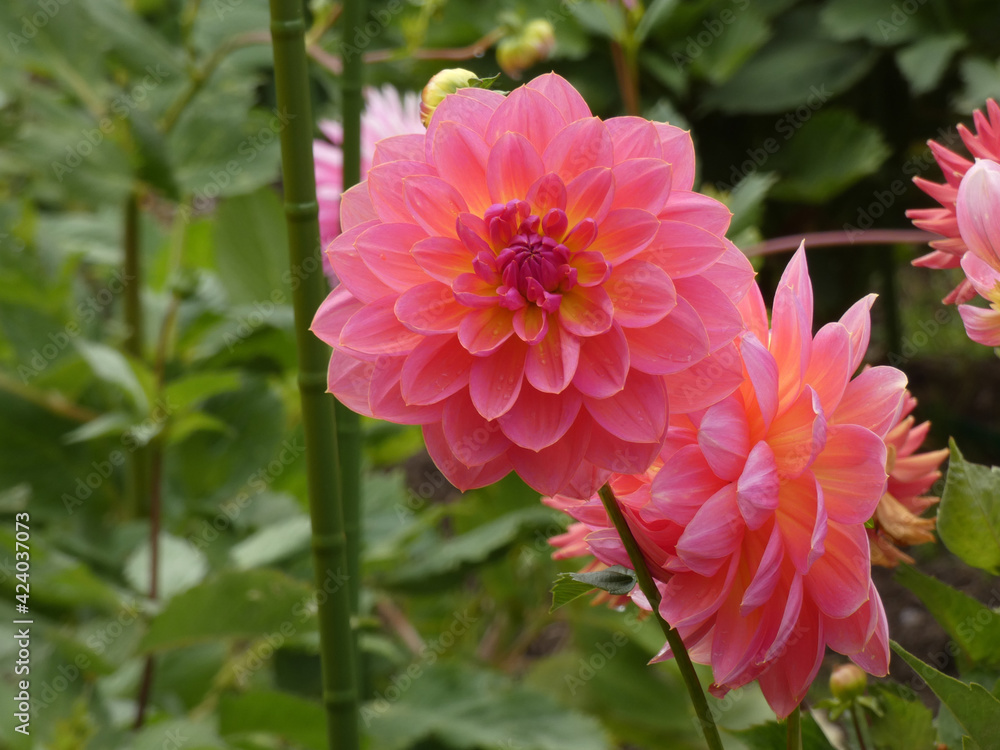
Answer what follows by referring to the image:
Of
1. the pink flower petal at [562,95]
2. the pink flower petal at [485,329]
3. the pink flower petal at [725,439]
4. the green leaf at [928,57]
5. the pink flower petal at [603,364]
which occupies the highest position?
the green leaf at [928,57]

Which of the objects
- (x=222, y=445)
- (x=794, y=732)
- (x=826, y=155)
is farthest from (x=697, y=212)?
(x=826, y=155)

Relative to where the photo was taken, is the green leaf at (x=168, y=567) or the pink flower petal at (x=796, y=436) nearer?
the pink flower petal at (x=796, y=436)

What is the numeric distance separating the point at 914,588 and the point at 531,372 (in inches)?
5.6

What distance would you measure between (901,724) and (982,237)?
136 millimetres

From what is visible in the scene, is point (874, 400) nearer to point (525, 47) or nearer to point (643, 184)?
point (643, 184)

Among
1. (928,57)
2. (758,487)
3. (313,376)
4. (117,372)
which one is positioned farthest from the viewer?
(928,57)

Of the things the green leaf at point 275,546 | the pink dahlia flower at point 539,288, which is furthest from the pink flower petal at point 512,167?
the green leaf at point 275,546

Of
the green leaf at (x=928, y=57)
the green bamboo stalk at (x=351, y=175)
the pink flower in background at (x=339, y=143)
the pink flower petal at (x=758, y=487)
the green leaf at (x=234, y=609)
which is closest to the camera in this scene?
the pink flower petal at (x=758, y=487)

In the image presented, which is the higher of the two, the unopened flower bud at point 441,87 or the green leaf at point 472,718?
the unopened flower bud at point 441,87

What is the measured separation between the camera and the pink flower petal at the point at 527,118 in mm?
217

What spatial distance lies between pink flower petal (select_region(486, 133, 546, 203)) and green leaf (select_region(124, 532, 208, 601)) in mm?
584

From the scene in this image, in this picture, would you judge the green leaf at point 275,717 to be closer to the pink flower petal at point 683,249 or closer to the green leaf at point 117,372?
the green leaf at point 117,372

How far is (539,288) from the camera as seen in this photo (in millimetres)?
218

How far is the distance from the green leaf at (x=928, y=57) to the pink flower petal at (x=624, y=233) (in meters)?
1.03
